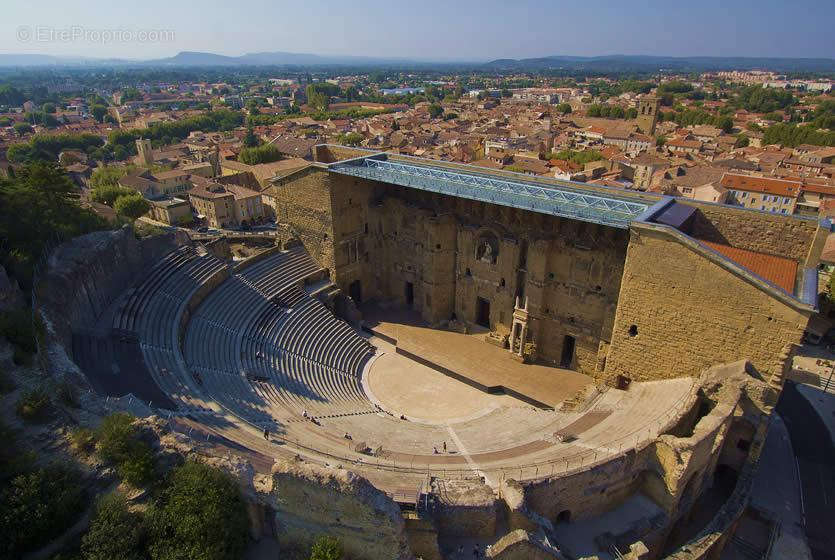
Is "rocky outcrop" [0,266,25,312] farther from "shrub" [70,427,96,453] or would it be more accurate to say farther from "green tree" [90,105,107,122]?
"green tree" [90,105,107,122]

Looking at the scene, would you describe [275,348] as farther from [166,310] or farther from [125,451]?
[125,451]

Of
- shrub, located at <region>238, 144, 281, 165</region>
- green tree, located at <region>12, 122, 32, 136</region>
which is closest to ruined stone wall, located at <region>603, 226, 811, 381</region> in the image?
shrub, located at <region>238, 144, 281, 165</region>

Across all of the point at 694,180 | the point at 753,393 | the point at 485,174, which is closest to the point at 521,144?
the point at 694,180

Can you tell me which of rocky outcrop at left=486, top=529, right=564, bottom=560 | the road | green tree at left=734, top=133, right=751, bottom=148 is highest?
rocky outcrop at left=486, top=529, right=564, bottom=560

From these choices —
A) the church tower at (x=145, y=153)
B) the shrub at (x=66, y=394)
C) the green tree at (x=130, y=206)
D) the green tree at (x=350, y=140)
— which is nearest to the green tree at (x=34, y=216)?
the shrub at (x=66, y=394)

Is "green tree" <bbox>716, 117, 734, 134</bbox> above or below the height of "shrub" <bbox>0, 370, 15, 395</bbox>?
below

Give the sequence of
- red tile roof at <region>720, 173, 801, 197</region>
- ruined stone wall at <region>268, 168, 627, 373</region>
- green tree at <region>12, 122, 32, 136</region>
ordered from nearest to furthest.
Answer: ruined stone wall at <region>268, 168, 627, 373</region>
red tile roof at <region>720, 173, 801, 197</region>
green tree at <region>12, 122, 32, 136</region>
